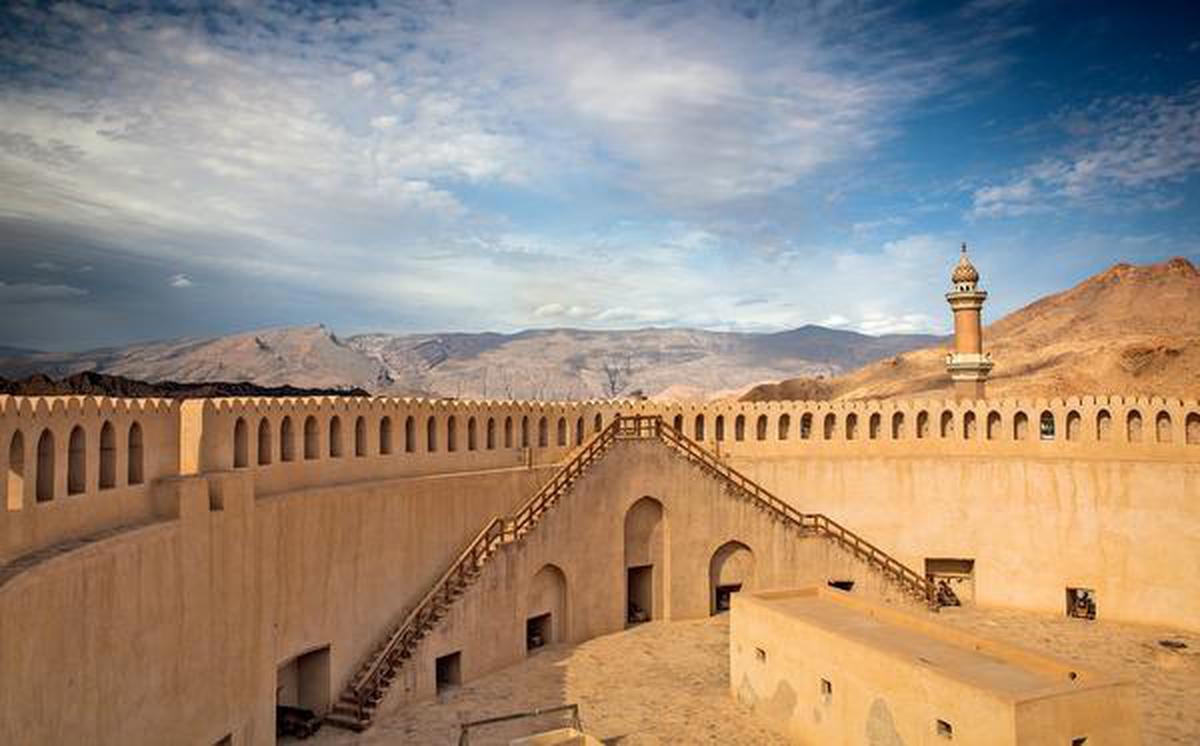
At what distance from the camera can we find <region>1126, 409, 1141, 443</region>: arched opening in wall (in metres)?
28.1

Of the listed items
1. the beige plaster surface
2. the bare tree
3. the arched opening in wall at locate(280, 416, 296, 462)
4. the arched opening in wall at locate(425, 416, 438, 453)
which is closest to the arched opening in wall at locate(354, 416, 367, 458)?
the arched opening in wall at locate(280, 416, 296, 462)

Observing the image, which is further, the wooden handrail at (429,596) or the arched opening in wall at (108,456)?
the wooden handrail at (429,596)

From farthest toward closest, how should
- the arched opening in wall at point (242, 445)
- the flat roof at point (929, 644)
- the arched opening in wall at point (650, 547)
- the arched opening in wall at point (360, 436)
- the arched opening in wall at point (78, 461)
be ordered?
the arched opening in wall at point (650, 547), the arched opening in wall at point (360, 436), the arched opening in wall at point (242, 445), the flat roof at point (929, 644), the arched opening in wall at point (78, 461)

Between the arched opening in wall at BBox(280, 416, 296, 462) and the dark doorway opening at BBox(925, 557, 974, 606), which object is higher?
the arched opening in wall at BBox(280, 416, 296, 462)

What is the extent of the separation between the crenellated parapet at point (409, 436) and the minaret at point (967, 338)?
1.88m

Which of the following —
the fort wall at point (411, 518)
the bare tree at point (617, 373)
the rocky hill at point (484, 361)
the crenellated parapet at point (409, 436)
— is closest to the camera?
→ the fort wall at point (411, 518)

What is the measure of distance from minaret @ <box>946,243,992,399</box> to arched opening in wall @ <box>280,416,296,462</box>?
2349 centimetres

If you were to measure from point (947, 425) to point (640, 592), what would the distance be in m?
12.0

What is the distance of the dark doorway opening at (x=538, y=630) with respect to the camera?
25.4m

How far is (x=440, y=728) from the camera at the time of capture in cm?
1906

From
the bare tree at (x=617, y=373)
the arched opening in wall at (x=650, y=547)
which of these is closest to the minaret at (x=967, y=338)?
the arched opening in wall at (x=650, y=547)

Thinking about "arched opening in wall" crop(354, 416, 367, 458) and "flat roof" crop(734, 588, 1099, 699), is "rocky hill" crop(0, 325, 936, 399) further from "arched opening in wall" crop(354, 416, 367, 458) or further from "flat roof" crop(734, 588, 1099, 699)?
"flat roof" crop(734, 588, 1099, 699)

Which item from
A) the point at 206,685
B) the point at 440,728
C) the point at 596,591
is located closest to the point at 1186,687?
the point at 596,591

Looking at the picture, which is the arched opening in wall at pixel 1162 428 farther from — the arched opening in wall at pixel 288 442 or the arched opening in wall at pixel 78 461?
the arched opening in wall at pixel 78 461
